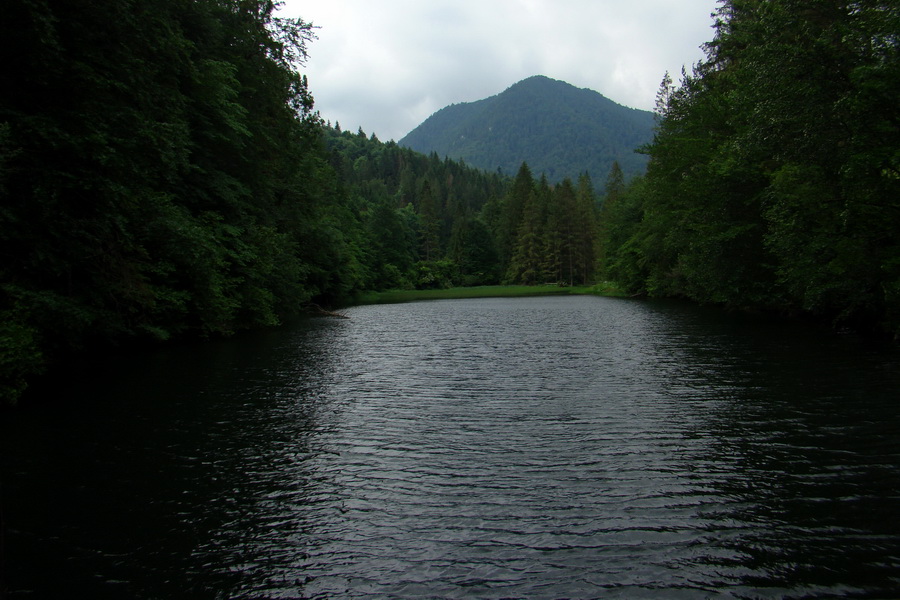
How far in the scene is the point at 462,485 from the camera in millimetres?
7477

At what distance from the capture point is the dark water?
5.25 metres

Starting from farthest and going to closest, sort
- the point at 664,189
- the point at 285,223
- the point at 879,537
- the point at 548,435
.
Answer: the point at 664,189 < the point at 285,223 < the point at 548,435 < the point at 879,537

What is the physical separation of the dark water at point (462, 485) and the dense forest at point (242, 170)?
148 inches

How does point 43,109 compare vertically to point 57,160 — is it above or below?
above

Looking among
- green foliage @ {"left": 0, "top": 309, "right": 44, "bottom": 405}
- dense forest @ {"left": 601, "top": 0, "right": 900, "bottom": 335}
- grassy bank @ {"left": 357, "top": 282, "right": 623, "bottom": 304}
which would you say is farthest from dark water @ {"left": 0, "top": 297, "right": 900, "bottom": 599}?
grassy bank @ {"left": 357, "top": 282, "right": 623, "bottom": 304}

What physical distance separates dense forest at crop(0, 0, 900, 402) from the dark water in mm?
3760

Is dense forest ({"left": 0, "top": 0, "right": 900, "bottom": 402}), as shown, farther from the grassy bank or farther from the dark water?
the grassy bank

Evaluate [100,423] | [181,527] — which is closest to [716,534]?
[181,527]

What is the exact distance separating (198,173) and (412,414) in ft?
57.7

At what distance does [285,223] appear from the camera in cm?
3438

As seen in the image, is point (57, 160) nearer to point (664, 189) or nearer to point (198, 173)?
point (198, 173)

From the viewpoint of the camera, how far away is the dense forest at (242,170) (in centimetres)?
1225

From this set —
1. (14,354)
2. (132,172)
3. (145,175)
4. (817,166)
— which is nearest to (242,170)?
(145,175)

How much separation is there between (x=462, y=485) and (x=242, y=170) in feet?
79.9
